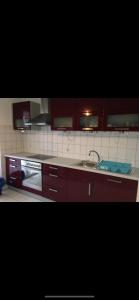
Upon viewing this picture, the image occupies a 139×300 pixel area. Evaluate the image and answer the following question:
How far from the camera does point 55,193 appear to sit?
256 centimetres

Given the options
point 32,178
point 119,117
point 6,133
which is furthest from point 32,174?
point 119,117

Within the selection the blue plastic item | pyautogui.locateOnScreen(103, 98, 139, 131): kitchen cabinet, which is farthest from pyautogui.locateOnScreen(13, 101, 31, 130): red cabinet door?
the blue plastic item

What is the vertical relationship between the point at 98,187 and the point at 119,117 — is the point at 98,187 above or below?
below

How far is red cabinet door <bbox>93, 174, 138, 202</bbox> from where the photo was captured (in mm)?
1867

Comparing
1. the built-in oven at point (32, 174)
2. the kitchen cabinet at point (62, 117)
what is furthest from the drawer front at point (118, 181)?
the built-in oven at point (32, 174)

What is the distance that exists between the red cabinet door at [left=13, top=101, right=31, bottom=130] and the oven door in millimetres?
781

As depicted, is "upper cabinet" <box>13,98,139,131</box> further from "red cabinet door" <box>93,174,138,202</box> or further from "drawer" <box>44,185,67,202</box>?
"drawer" <box>44,185,67,202</box>

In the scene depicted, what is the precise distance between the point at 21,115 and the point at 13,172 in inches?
40.9

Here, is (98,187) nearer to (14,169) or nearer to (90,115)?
(90,115)
